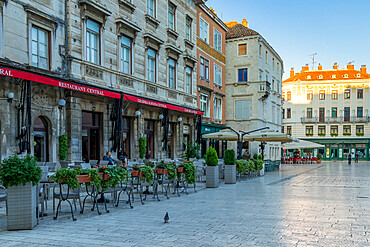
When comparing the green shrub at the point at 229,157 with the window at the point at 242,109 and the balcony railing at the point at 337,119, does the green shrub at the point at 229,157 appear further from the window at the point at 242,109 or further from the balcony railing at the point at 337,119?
the balcony railing at the point at 337,119

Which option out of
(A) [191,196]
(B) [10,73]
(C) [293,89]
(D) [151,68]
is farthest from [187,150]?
(C) [293,89]

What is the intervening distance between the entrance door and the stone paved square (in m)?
5.05

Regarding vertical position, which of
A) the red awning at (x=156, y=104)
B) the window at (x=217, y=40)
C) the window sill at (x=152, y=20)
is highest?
the window at (x=217, y=40)

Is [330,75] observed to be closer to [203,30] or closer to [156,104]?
[203,30]

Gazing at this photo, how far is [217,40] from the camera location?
109 ft

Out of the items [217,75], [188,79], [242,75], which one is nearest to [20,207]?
[188,79]

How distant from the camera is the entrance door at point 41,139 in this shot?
46.4 ft

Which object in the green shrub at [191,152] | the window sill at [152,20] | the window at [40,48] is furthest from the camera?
the green shrub at [191,152]

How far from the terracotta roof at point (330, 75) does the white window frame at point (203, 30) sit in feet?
127

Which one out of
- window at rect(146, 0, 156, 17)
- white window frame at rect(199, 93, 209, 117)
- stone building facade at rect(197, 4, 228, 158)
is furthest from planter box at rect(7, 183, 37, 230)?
white window frame at rect(199, 93, 209, 117)

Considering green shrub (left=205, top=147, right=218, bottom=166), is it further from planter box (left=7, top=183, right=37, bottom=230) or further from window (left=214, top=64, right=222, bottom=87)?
window (left=214, top=64, right=222, bottom=87)

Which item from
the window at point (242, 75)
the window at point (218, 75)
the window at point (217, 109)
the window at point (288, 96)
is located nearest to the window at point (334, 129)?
the window at point (288, 96)

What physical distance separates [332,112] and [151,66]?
160 ft

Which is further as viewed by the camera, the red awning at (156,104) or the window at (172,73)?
the window at (172,73)
